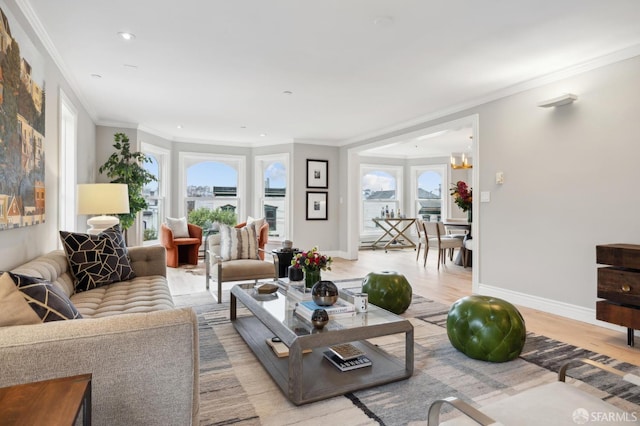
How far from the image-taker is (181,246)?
6344 mm

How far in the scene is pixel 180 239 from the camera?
6258mm

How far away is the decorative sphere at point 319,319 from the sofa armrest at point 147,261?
179cm

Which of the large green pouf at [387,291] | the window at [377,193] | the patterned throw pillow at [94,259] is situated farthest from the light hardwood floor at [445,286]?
the patterned throw pillow at [94,259]

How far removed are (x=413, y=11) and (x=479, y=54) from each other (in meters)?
1.03

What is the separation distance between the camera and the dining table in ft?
29.8

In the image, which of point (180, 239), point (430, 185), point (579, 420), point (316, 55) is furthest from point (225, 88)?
point (430, 185)

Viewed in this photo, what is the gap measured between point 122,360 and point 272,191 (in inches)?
258

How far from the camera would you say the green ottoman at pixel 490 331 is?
2432 millimetres

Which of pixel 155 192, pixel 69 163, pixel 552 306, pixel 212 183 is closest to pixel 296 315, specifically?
pixel 552 306

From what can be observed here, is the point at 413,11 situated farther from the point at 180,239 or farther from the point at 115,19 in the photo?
the point at 180,239

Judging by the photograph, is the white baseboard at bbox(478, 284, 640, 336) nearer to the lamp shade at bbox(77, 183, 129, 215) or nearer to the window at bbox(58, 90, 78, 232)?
the lamp shade at bbox(77, 183, 129, 215)

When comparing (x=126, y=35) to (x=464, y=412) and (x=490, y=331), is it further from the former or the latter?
(x=490, y=331)

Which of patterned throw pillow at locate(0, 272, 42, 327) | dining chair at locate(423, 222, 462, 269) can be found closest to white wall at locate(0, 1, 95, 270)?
patterned throw pillow at locate(0, 272, 42, 327)

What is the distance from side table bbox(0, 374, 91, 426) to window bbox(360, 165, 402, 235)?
28.5 feet
